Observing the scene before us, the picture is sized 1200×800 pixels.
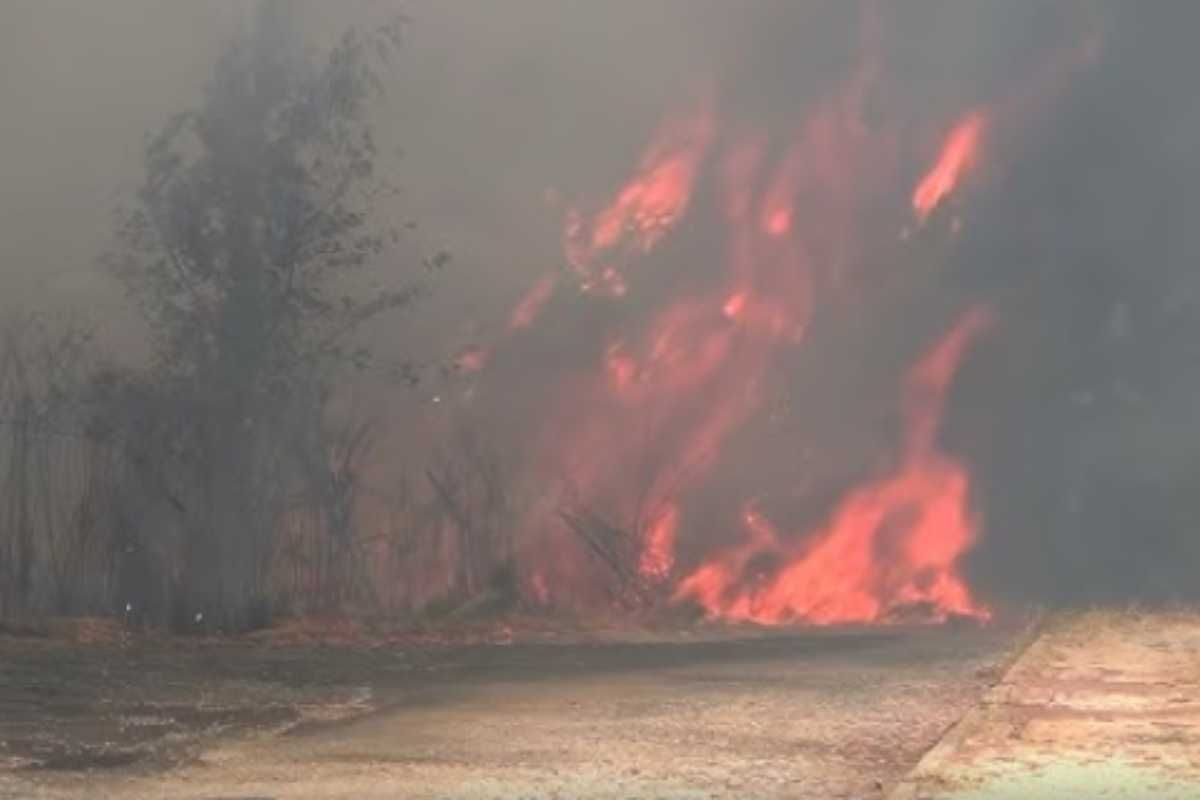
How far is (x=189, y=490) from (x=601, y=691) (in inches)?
422

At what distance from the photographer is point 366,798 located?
8.02 m

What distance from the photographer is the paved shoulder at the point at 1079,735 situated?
7883 mm

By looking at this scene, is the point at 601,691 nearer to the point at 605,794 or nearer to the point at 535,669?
the point at 535,669

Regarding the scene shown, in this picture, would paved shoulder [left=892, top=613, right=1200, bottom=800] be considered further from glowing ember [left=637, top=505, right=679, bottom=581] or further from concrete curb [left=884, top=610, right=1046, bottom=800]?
glowing ember [left=637, top=505, right=679, bottom=581]

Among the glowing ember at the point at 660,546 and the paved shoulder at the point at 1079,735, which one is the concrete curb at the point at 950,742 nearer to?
the paved shoulder at the point at 1079,735

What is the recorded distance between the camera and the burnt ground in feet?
28.3

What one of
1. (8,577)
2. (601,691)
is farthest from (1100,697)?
(8,577)

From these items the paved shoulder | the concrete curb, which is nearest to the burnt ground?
the concrete curb

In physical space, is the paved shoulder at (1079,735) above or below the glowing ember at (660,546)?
below

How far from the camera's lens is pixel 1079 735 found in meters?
9.70

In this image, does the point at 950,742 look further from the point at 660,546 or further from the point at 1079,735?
the point at 660,546

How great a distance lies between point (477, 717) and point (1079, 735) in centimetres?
490

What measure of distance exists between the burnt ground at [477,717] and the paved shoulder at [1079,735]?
379 millimetres

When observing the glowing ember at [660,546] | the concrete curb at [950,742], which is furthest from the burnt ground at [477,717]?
the glowing ember at [660,546]
